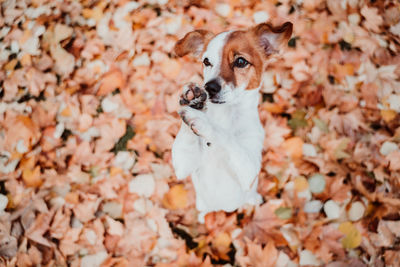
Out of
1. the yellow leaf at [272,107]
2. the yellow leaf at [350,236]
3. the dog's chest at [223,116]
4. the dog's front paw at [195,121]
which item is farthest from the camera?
the yellow leaf at [272,107]

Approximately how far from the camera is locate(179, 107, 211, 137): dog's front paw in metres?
1.61

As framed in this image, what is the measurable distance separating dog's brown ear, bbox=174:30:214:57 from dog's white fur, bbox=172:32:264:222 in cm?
16

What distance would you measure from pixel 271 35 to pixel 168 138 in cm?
132

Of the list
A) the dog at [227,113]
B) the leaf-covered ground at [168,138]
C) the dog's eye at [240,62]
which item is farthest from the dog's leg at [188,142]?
the leaf-covered ground at [168,138]

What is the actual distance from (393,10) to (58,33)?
3.41 meters

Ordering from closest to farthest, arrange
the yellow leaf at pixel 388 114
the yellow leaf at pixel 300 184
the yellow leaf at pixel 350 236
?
1. the yellow leaf at pixel 350 236
2. the yellow leaf at pixel 300 184
3. the yellow leaf at pixel 388 114

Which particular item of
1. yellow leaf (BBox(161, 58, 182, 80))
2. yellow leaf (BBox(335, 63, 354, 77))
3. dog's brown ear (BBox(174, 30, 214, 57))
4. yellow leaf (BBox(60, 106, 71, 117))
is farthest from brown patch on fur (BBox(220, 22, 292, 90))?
yellow leaf (BBox(60, 106, 71, 117))

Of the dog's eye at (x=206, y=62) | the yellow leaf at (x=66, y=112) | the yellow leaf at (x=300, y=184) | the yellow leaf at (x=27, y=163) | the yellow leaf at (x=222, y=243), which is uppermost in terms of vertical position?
the dog's eye at (x=206, y=62)

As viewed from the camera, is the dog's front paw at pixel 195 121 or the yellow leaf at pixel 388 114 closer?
the dog's front paw at pixel 195 121

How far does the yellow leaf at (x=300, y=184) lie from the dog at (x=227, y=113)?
2.41ft

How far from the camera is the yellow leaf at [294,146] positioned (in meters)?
2.75

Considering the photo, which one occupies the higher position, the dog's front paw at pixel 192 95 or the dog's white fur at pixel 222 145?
the dog's front paw at pixel 192 95

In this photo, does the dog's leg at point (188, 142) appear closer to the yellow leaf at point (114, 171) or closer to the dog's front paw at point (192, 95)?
the dog's front paw at point (192, 95)

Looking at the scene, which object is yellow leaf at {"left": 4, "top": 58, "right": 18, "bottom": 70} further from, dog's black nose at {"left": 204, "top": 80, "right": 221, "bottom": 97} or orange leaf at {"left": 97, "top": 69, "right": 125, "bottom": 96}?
dog's black nose at {"left": 204, "top": 80, "right": 221, "bottom": 97}
